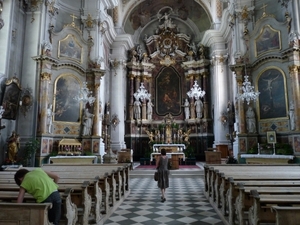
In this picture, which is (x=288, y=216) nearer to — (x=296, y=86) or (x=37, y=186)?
(x=37, y=186)

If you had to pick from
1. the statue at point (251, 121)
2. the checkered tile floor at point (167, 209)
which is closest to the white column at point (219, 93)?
the statue at point (251, 121)

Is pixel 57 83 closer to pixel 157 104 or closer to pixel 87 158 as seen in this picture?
pixel 87 158

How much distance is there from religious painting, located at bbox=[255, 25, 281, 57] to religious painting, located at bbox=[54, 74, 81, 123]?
975cm

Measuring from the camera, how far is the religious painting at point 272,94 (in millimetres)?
12344

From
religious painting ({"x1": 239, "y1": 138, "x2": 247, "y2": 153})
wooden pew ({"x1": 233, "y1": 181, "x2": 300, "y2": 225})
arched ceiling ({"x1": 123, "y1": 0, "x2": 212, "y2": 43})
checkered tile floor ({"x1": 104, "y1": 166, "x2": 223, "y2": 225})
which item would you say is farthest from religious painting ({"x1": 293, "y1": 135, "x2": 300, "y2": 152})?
arched ceiling ({"x1": 123, "y1": 0, "x2": 212, "y2": 43})

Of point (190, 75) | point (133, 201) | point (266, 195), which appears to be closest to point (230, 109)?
point (190, 75)

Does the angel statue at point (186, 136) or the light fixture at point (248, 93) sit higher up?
the light fixture at point (248, 93)

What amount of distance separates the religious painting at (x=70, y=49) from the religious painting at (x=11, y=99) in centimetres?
313

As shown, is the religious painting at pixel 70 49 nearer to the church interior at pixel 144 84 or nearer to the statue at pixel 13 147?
the church interior at pixel 144 84

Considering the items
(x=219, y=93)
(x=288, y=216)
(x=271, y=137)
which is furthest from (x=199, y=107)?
(x=288, y=216)

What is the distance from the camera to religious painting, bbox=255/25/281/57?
12.9 metres

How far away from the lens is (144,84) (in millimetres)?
21141

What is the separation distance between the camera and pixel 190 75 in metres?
20.8

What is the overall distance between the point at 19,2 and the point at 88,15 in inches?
149
